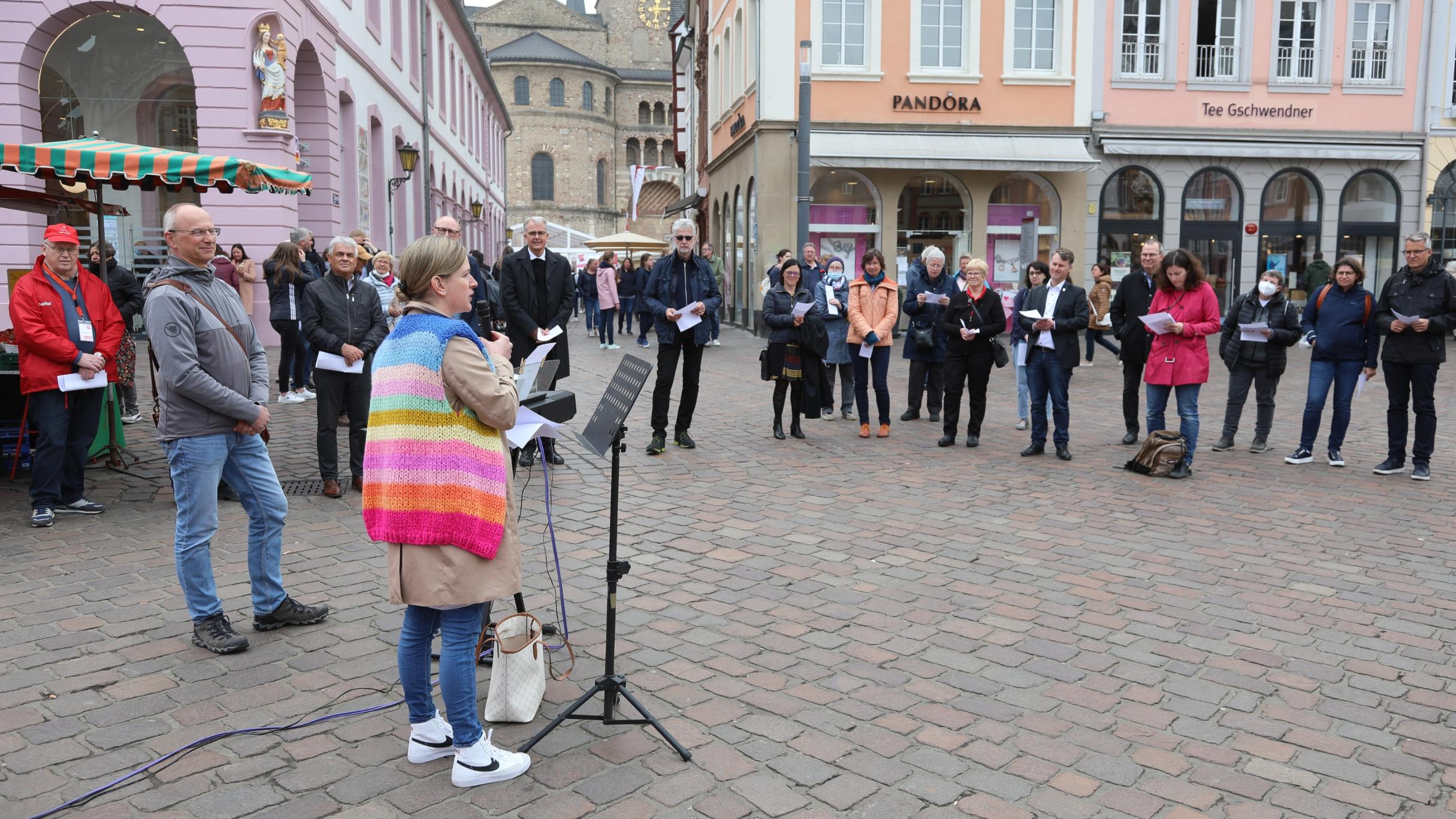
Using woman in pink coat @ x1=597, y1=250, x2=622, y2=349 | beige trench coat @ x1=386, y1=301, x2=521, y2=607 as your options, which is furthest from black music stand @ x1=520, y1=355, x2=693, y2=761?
woman in pink coat @ x1=597, y1=250, x2=622, y2=349

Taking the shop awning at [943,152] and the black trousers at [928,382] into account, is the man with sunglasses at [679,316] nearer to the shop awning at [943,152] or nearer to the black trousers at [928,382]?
the black trousers at [928,382]

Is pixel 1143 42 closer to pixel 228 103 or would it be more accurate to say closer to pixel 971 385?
pixel 971 385

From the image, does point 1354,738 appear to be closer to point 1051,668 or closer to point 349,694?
point 1051,668

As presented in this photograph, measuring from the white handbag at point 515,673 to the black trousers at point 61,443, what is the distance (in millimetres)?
4761

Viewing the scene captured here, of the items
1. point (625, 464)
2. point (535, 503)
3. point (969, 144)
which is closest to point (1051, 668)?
point (535, 503)

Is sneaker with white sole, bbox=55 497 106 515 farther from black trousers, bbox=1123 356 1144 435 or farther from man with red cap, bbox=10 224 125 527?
black trousers, bbox=1123 356 1144 435

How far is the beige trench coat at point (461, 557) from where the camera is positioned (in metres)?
3.32

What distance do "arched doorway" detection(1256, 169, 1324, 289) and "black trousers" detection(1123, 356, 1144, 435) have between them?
57.3 ft

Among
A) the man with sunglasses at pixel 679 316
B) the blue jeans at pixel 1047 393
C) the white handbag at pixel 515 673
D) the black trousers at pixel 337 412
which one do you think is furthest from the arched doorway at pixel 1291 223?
the white handbag at pixel 515 673

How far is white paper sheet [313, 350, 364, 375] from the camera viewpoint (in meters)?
7.94

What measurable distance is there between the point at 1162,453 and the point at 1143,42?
19232 millimetres

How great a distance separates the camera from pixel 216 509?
15.8ft

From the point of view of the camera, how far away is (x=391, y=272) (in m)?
11.2

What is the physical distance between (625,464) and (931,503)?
2.75 meters
